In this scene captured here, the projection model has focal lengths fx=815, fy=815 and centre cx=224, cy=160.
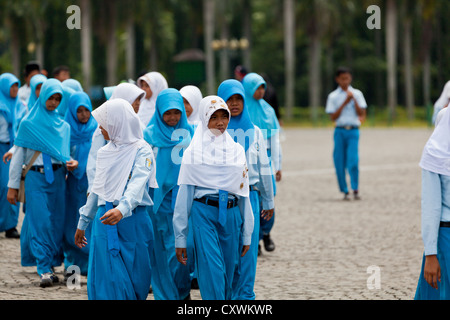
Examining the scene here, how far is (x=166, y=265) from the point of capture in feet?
22.6

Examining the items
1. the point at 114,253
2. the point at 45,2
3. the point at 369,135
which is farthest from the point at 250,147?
the point at 45,2

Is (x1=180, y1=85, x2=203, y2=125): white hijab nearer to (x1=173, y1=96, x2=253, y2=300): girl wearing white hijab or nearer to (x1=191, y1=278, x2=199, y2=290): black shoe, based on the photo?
(x1=191, y1=278, x2=199, y2=290): black shoe

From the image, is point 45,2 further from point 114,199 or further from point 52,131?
point 114,199

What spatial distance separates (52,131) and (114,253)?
2.70m

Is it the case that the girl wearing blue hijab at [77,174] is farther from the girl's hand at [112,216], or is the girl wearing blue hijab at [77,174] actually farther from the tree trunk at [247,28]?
the tree trunk at [247,28]

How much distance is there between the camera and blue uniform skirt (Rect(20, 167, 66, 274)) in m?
7.73

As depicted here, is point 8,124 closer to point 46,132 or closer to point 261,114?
point 46,132

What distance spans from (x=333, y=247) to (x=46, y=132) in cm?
364

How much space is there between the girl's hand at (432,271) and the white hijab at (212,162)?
1.50 metres

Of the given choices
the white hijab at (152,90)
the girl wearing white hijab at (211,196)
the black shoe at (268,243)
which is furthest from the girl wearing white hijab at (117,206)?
the black shoe at (268,243)

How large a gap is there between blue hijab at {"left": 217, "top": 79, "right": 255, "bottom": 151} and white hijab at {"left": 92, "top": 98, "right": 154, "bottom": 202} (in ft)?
3.74

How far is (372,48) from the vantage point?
198 feet

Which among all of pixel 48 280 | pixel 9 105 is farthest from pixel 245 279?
pixel 9 105

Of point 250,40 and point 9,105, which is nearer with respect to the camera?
point 9,105
